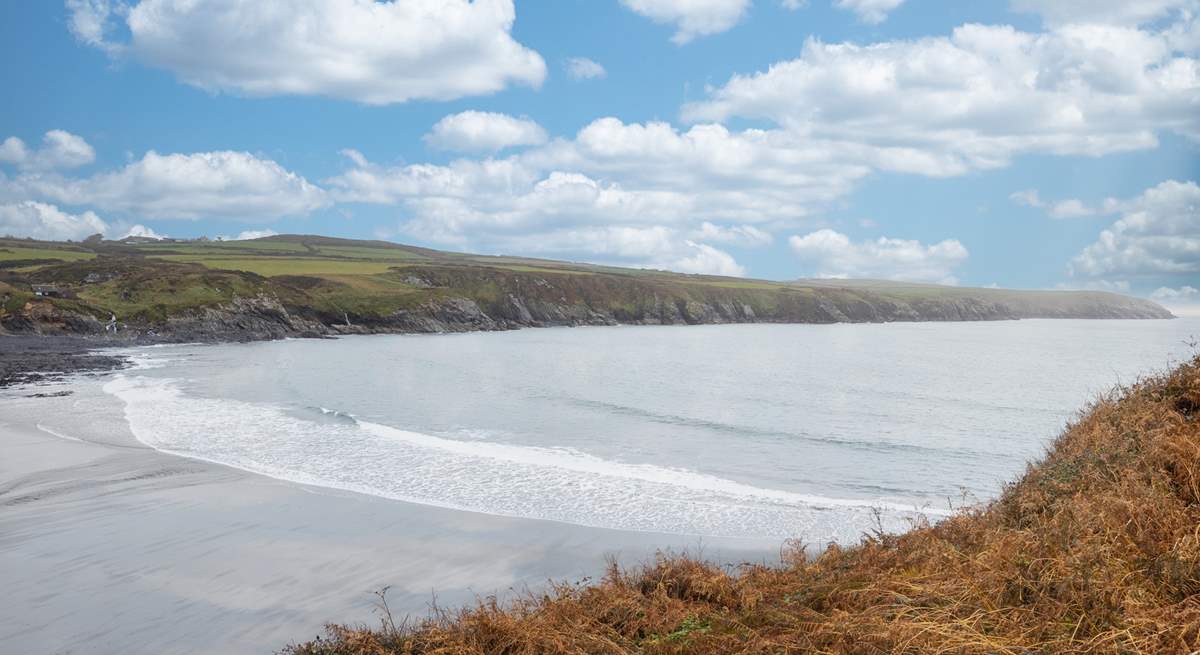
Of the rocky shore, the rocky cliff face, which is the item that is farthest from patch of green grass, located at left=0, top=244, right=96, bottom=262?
the rocky shore

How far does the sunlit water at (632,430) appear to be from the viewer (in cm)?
1816

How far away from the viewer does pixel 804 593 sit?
27.0ft

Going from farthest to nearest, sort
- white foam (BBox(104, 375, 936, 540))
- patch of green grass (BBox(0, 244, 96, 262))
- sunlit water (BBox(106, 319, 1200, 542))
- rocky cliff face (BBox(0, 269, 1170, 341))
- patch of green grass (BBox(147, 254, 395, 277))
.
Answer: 1. patch of green grass (BBox(147, 254, 395, 277))
2. patch of green grass (BBox(0, 244, 96, 262))
3. rocky cliff face (BBox(0, 269, 1170, 341))
4. sunlit water (BBox(106, 319, 1200, 542))
5. white foam (BBox(104, 375, 936, 540))

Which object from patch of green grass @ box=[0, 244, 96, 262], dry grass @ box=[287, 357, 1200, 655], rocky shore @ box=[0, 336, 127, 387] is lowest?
rocky shore @ box=[0, 336, 127, 387]

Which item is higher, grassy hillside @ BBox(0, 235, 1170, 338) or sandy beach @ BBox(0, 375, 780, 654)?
grassy hillside @ BBox(0, 235, 1170, 338)

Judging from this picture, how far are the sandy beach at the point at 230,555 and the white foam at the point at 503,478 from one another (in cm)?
105

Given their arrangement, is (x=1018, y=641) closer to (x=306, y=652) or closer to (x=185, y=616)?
(x=306, y=652)

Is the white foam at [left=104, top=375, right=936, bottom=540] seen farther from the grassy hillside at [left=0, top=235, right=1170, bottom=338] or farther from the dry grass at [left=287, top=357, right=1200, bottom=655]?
the grassy hillside at [left=0, top=235, right=1170, bottom=338]

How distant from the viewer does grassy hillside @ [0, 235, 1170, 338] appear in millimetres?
79812

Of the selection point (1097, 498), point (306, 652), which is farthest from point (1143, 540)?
point (306, 652)

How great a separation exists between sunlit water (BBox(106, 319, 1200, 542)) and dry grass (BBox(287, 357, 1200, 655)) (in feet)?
14.8

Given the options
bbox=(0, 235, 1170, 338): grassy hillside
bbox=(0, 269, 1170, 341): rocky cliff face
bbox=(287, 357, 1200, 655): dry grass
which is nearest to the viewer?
bbox=(287, 357, 1200, 655): dry grass

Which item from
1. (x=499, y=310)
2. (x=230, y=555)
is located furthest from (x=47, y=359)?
(x=499, y=310)

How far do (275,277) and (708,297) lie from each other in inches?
3327
